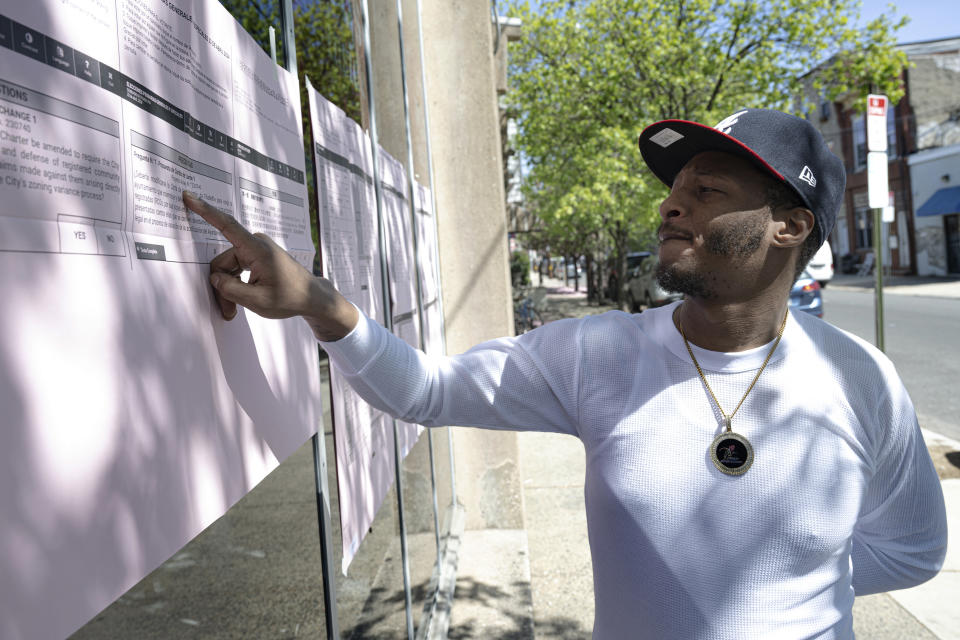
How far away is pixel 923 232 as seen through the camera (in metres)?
33.1

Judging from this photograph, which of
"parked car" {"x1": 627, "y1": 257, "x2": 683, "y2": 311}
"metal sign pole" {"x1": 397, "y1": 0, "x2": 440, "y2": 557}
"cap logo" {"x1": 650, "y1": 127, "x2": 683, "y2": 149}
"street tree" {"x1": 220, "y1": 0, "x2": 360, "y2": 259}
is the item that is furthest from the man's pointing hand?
"parked car" {"x1": 627, "y1": 257, "x2": 683, "y2": 311}

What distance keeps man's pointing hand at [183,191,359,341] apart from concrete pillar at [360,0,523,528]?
3535mm

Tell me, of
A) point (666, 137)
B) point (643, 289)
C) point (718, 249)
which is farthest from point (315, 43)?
point (643, 289)

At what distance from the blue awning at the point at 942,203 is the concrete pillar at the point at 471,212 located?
31969mm

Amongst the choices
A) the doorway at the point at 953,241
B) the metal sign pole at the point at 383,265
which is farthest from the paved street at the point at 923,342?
the doorway at the point at 953,241

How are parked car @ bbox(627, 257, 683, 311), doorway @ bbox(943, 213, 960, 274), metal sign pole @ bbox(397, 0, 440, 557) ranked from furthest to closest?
1. doorway @ bbox(943, 213, 960, 274)
2. parked car @ bbox(627, 257, 683, 311)
3. metal sign pole @ bbox(397, 0, 440, 557)

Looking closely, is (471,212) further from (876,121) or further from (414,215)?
(876,121)

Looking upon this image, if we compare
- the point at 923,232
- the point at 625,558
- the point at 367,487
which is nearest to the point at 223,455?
the point at 625,558

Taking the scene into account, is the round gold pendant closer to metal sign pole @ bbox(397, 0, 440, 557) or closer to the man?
the man

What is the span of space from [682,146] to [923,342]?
545 inches

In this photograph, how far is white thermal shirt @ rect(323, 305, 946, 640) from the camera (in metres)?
1.66

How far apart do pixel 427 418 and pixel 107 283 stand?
95 cm

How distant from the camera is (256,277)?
1333mm

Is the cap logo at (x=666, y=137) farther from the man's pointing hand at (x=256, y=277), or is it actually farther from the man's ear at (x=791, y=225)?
the man's pointing hand at (x=256, y=277)
